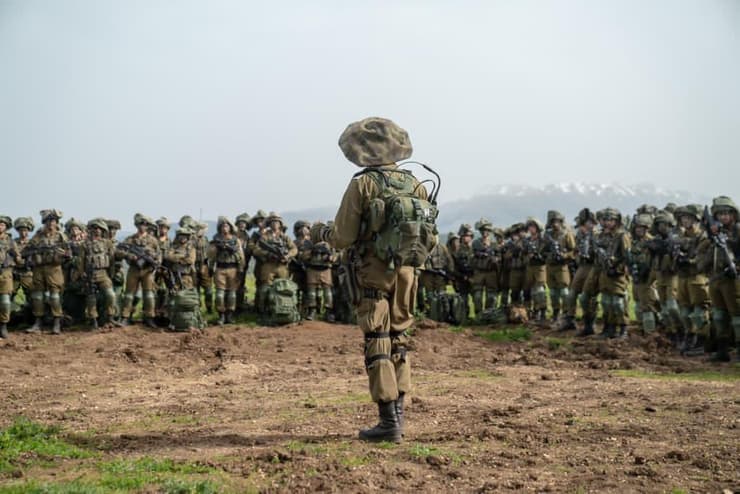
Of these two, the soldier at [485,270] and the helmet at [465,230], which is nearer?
the soldier at [485,270]

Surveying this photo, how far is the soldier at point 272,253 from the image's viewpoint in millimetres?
16156

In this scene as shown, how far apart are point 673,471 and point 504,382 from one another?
14.2 feet

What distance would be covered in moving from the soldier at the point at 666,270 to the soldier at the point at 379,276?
7.71 metres

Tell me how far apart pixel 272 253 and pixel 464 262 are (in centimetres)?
478

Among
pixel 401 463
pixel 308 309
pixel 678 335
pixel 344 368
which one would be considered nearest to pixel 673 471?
pixel 401 463

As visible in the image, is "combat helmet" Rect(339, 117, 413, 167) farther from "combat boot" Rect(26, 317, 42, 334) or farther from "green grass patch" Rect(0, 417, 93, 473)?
"combat boot" Rect(26, 317, 42, 334)

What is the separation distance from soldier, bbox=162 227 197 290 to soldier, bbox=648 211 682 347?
372 inches

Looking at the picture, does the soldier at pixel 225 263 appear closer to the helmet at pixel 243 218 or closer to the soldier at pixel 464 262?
the helmet at pixel 243 218

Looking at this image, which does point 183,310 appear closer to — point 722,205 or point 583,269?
point 583,269

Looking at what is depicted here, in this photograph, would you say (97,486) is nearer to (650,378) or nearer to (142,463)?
(142,463)

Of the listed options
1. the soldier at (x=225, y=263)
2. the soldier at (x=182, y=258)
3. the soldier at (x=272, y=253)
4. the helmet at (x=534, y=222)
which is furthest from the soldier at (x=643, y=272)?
the soldier at (x=182, y=258)

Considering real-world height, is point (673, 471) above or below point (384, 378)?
below

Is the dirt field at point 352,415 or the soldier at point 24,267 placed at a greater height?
the soldier at point 24,267

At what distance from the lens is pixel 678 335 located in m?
13.2
